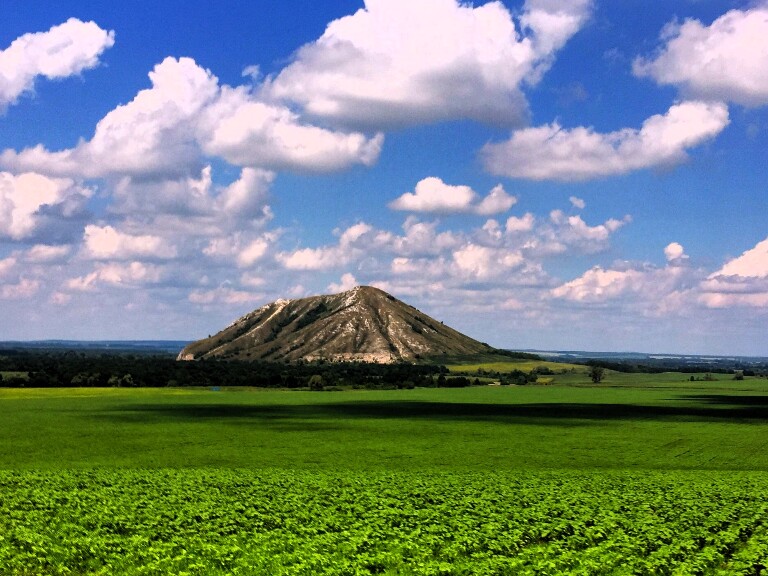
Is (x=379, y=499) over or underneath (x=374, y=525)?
underneath

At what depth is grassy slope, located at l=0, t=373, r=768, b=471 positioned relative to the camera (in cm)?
7169

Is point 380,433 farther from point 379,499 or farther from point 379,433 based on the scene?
point 379,499

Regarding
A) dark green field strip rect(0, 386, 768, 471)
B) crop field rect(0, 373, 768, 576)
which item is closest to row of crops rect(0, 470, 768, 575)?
crop field rect(0, 373, 768, 576)

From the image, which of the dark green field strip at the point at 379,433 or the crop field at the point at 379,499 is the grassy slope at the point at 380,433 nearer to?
the dark green field strip at the point at 379,433

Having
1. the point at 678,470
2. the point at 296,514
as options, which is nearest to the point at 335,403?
the point at 678,470

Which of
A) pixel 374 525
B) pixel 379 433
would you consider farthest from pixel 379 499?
pixel 379 433

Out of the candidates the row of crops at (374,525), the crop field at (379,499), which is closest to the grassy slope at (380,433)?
the crop field at (379,499)

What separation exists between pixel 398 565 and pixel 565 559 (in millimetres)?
7034

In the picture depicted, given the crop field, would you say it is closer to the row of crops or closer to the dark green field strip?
the row of crops

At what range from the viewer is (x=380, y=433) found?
101 meters

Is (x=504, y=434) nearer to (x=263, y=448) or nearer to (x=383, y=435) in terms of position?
(x=383, y=435)

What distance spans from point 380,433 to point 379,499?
58050 mm

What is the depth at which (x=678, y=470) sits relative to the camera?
216ft

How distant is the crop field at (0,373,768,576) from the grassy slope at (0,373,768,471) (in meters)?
0.56
